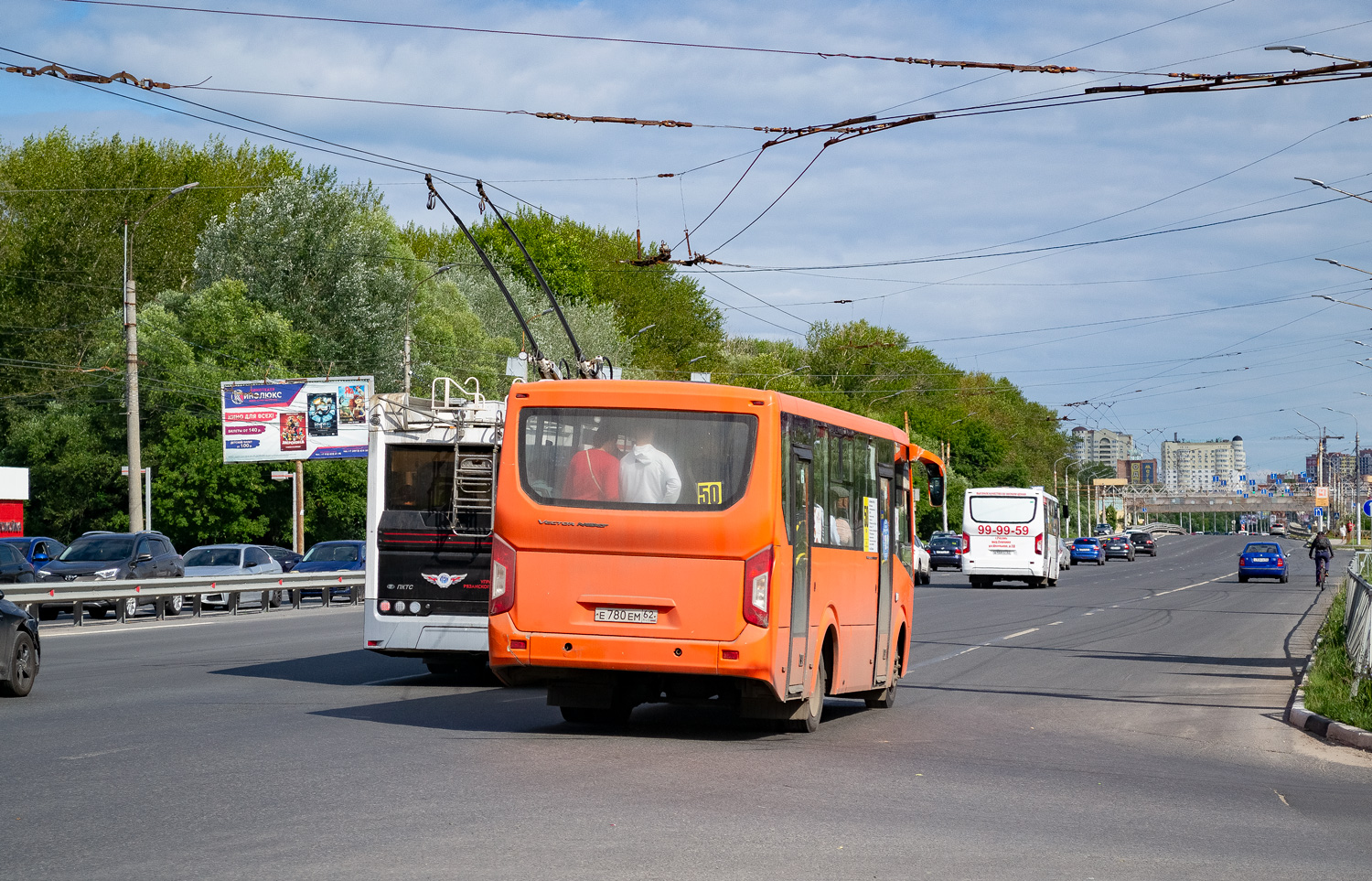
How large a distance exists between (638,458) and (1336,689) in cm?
832

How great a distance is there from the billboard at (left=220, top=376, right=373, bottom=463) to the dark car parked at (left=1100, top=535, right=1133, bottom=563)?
62.9 m

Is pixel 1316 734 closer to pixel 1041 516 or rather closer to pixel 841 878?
pixel 841 878

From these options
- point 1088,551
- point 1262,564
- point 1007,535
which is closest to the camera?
point 1007,535

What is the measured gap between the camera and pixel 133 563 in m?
31.9

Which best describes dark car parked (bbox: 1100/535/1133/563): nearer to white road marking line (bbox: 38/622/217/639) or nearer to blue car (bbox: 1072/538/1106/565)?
blue car (bbox: 1072/538/1106/565)

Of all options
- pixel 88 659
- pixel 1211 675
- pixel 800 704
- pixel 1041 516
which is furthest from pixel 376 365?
pixel 800 704

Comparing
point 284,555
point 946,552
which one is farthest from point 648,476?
point 946,552

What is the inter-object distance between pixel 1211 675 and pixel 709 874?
14.8 metres

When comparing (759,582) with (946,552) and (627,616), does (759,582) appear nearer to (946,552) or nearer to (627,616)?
(627,616)

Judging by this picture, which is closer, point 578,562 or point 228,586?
point 578,562

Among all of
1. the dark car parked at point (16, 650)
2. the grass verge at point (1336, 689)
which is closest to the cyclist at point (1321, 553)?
the grass verge at point (1336, 689)

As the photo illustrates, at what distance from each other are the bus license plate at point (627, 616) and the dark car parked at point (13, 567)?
21.8 m

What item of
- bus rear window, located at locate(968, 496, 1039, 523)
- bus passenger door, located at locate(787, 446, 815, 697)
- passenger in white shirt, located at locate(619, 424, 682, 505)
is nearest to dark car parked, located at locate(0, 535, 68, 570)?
bus rear window, located at locate(968, 496, 1039, 523)

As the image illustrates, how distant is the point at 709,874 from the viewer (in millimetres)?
6766
